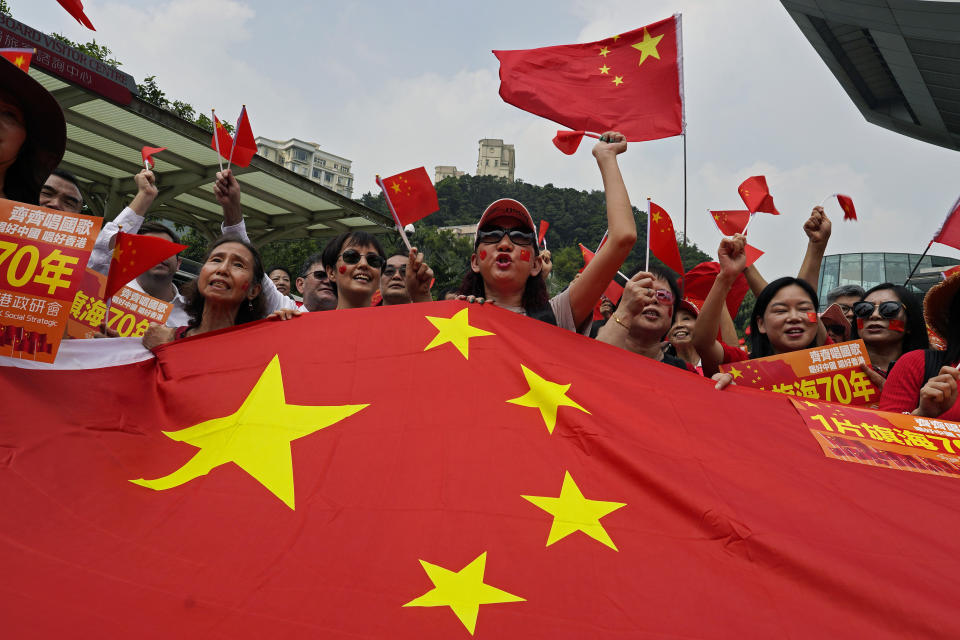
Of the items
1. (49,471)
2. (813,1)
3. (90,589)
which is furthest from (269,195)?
(813,1)

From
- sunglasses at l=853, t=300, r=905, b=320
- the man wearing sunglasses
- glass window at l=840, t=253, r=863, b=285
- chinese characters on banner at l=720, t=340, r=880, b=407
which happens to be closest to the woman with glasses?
chinese characters on banner at l=720, t=340, r=880, b=407

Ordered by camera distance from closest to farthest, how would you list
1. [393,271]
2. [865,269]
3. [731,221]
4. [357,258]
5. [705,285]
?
[357,258]
[393,271]
[731,221]
[705,285]
[865,269]

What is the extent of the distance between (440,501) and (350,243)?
7.55 ft

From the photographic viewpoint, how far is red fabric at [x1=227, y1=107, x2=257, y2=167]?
4.37 meters

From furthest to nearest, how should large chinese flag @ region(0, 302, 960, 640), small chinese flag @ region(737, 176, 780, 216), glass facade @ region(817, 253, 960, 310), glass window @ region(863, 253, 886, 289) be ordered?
1. glass window @ region(863, 253, 886, 289)
2. glass facade @ region(817, 253, 960, 310)
3. small chinese flag @ region(737, 176, 780, 216)
4. large chinese flag @ region(0, 302, 960, 640)

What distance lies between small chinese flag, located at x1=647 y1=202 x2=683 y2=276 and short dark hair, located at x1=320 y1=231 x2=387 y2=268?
66.1 inches

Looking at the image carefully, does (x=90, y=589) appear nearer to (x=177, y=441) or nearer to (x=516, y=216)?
(x=177, y=441)

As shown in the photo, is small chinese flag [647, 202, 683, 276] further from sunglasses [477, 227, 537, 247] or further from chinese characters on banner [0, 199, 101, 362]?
chinese characters on banner [0, 199, 101, 362]

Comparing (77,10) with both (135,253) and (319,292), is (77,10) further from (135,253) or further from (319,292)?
(319,292)

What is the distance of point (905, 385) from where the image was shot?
299 cm

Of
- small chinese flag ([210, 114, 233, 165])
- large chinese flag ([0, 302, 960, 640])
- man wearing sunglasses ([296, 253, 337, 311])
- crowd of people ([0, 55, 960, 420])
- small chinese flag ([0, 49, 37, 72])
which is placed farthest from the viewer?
man wearing sunglasses ([296, 253, 337, 311])

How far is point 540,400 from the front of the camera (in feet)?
8.46

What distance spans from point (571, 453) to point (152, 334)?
2076mm

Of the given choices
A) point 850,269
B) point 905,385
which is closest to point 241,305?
point 905,385
